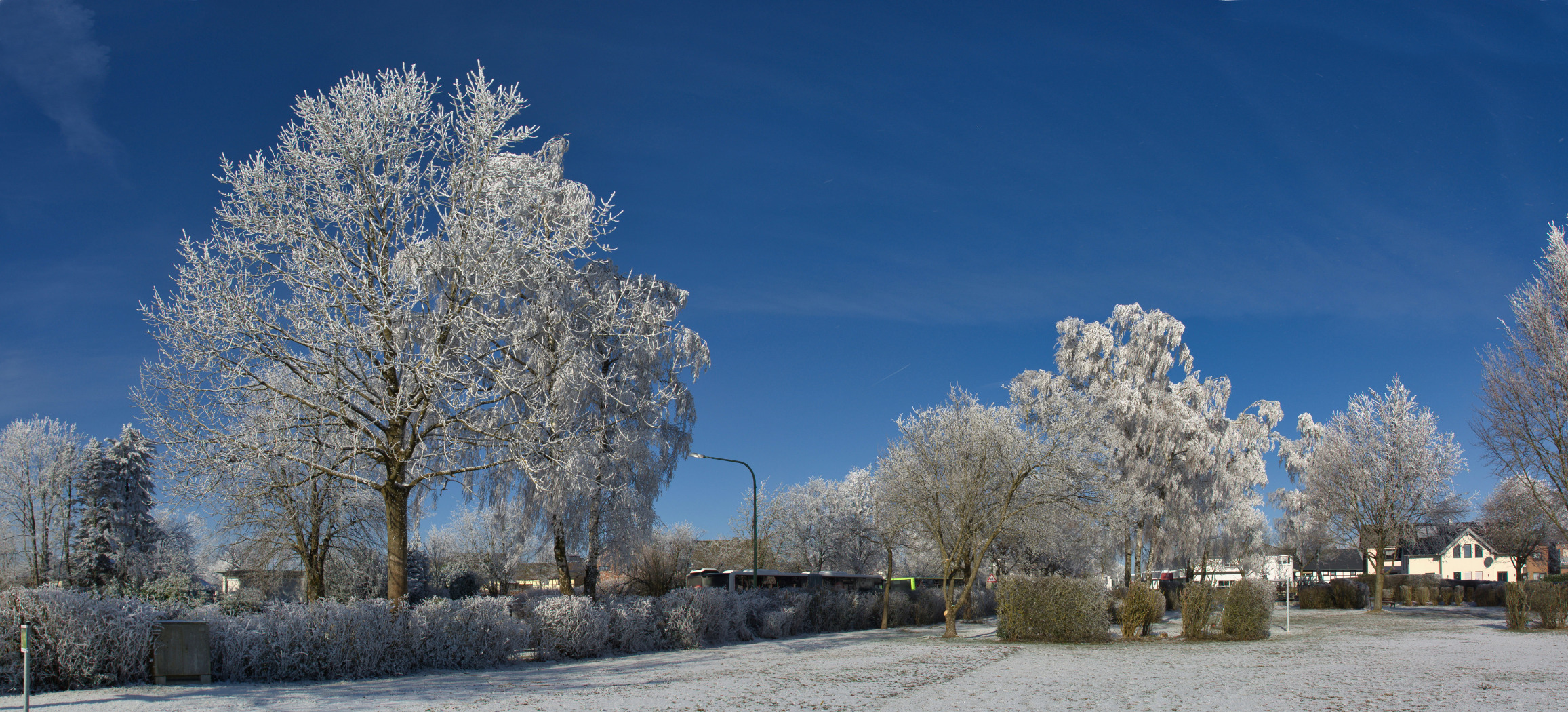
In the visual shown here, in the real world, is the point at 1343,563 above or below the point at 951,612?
below

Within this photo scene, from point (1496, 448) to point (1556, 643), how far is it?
675 centimetres

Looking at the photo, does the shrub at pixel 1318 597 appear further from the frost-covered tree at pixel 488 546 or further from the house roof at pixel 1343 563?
the house roof at pixel 1343 563

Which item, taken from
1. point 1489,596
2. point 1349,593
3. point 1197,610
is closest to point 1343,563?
point 1489,596

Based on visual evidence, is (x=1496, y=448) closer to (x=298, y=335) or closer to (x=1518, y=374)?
(x=1518, y=374)

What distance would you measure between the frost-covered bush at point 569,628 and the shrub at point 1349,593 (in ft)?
108

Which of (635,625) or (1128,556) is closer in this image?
(635,625)

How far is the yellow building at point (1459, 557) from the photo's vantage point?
72.1 meters

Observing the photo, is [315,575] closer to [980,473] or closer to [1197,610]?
[980,473]

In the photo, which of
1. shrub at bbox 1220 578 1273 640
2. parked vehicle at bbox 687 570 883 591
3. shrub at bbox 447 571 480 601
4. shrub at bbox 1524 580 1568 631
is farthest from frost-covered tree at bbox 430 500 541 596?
shrub at bbox 1524 580 1568 631

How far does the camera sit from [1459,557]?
74.5 meters

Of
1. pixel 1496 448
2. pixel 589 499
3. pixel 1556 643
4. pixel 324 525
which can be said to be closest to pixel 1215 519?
pixel 1496 448

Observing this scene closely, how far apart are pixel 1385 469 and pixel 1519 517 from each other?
29.3 feet

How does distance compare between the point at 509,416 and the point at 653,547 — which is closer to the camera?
the point at 509,416

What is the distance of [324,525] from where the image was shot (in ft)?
105
